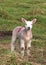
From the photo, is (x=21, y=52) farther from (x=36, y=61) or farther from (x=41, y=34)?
(x=41, y=34)

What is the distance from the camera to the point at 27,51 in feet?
36.6

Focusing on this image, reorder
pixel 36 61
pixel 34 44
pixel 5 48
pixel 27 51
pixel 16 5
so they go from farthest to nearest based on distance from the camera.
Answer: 1. pixel 16 5
2. pixel 34 44
3. pixel 5 48
4. pixel 27 51
5. pixel 36 61

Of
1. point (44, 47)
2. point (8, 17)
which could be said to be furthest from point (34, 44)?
point (8, 17)

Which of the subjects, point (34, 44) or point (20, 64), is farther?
point (34, 44)

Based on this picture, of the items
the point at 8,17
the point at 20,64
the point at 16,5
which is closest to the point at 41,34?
the point at 8,17

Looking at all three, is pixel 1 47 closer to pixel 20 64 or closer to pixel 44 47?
pixel 44 47

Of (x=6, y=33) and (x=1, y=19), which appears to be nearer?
(x=6, y=33)

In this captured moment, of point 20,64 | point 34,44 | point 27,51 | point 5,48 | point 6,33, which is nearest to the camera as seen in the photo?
→ point 20,64

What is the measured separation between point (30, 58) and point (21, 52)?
384mm

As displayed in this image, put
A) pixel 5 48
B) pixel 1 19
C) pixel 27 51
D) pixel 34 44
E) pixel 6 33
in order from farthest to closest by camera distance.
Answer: pixel 1 19 < pixel 6 33 < pixel 34 44 < pixel 5 48 < pixel 27 51

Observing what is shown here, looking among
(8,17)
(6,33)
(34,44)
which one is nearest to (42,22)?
(8,17)

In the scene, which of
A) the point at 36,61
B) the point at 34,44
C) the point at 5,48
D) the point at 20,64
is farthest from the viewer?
the point at 34,44

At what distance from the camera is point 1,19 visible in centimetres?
1778

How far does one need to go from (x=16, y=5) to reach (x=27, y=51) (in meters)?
13.9
